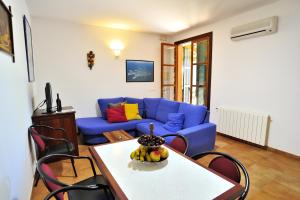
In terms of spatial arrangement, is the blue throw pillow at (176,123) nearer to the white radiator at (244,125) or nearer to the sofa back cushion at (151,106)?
the sofa back cushion at (151,106)

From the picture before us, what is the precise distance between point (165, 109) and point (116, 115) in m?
1.08

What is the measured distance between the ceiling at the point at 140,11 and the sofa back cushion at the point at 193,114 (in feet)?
5.89

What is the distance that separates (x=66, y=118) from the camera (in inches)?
110

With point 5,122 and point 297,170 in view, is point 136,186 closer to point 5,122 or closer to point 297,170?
point 5,122

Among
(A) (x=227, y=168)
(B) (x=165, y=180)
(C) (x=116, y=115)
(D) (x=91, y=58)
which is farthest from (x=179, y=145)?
(D) (x=91, y=58)

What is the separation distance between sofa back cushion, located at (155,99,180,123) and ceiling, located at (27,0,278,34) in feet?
5.92

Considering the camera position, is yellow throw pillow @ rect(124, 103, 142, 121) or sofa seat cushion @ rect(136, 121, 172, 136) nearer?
sofa seat cushion @ rect(136, 121, 172, 136)

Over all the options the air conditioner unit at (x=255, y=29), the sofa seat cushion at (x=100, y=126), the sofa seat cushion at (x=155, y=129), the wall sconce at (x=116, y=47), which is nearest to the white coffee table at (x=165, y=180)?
the sofa seat cushion at (x=155, y=129)

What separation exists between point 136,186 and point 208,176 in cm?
50

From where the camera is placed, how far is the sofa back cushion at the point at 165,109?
140 inches

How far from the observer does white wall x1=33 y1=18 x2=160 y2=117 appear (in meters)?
3.70

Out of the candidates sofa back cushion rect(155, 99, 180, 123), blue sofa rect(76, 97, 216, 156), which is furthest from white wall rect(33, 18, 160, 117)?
sofa back cushion rect(155, 99, 180, 123)

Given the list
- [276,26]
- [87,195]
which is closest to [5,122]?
[87,195]

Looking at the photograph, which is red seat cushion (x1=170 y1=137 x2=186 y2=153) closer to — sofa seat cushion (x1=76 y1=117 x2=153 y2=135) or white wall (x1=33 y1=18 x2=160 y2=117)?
sofa seat cushion (x1=76 y1=117 x2=153 y2=135)
